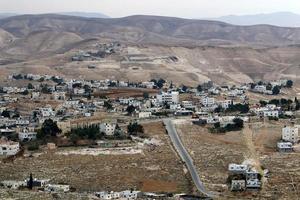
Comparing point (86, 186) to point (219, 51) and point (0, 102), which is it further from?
point (219, 51)

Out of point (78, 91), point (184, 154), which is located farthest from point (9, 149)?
point (78, 91)

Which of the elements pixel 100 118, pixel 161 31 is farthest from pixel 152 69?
pixel 161 31

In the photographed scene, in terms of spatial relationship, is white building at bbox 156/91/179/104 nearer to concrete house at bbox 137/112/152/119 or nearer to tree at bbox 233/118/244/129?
concrete house at bbox 137/112/152/119

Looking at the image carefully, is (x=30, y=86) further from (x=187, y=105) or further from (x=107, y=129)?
(x=107, y=129)

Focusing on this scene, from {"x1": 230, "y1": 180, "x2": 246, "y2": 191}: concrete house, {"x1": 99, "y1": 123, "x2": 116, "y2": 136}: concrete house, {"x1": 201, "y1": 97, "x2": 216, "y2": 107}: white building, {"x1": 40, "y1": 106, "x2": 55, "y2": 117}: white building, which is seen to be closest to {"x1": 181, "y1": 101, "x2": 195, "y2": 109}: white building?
{"x1": 201, "y1": 97, "x2": 216, "y2": 107}: white building

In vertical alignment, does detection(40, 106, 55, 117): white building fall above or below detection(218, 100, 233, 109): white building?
below

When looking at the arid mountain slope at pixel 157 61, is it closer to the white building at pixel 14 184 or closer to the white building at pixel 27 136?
the white building at pixel 27 136

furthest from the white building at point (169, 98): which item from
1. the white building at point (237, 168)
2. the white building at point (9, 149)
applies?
the white building at point (237, 168)
